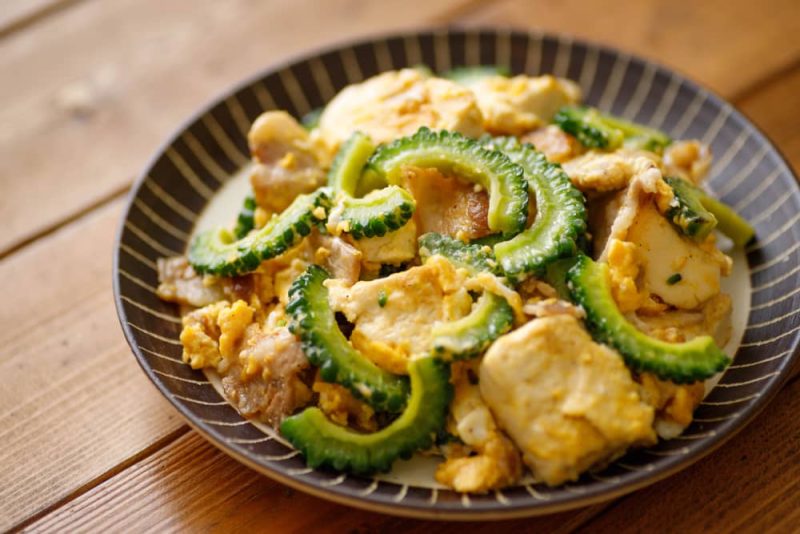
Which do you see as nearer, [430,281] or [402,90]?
[430,281]

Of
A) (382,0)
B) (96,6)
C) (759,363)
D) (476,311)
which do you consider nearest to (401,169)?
(476,311)

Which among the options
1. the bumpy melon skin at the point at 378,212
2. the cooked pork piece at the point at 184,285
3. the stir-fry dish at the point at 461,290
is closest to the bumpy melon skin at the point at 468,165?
the stir-fry dish at the point at 461,290

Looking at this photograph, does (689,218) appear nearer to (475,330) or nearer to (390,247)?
(475,330)

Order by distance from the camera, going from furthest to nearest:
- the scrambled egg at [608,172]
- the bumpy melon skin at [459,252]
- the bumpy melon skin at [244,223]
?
the bumpy melon skin at [244,223] < the scrambled egg at [608,172] < the bumpy melon skin at [459,252]

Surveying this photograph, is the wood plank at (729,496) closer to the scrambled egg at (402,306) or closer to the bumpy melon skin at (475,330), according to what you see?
the bumpy melon skin at (475,330)

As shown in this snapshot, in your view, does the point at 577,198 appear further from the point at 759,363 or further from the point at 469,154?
the point at 759,363

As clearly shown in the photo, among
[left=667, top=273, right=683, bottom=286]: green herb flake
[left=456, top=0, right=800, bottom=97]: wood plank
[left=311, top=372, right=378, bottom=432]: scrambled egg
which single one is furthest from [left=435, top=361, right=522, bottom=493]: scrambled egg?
[left=456, top=0, right=800, bottom=97]: wood plank
